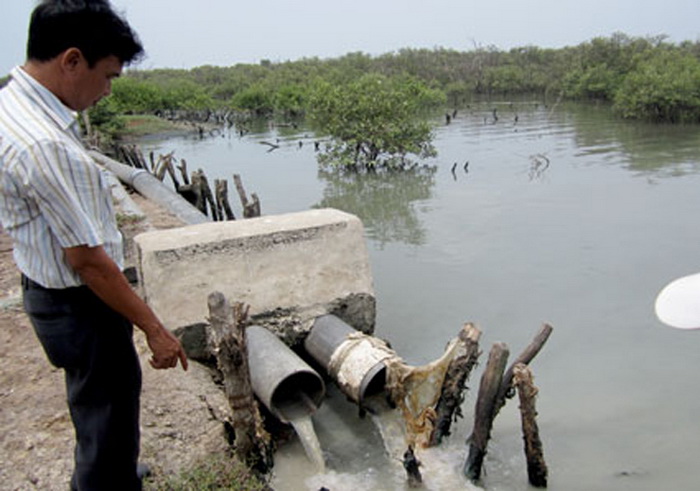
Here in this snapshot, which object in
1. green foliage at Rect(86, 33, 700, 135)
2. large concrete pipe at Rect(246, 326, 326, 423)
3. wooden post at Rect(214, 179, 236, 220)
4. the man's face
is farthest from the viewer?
green foliage at Rect(86, 33, 700, 135)

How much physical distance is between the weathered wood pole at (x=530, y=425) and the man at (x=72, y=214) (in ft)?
7.73

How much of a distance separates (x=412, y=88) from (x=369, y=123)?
14.6 metres

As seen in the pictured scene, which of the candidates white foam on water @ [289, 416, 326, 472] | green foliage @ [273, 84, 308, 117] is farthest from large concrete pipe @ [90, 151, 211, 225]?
green foliage @ [273, 84, 308, 117]

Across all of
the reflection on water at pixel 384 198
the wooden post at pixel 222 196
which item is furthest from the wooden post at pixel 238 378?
the wooden post at pixel 222 196

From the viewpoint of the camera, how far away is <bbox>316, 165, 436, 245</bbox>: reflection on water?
12.9 metres

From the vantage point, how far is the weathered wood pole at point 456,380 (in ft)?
15.1

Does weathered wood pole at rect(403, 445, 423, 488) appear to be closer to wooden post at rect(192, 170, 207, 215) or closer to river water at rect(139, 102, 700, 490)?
river water at rect(139, 102, 700, 490)

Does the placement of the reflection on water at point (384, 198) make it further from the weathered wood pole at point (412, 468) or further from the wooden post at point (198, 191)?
the weathered wood pole at point (412, 468)

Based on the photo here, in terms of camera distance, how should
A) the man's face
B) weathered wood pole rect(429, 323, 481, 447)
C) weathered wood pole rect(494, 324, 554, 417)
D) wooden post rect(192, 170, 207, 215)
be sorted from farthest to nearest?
wooden post rect(192, 170, 207, 215), weathered wood pole rect(429, 323, 481, 447), weathered wood pole rect(494, 324, 554, 417), the man's face

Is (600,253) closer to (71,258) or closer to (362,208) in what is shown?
(362,208)

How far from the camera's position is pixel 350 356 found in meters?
5.09

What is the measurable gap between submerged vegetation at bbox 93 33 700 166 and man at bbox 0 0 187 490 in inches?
649

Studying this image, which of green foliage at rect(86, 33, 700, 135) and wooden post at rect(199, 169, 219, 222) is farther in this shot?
green foliage at rect(86, 33, 700, 135)

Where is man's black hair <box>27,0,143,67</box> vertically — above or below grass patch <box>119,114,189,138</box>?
above
